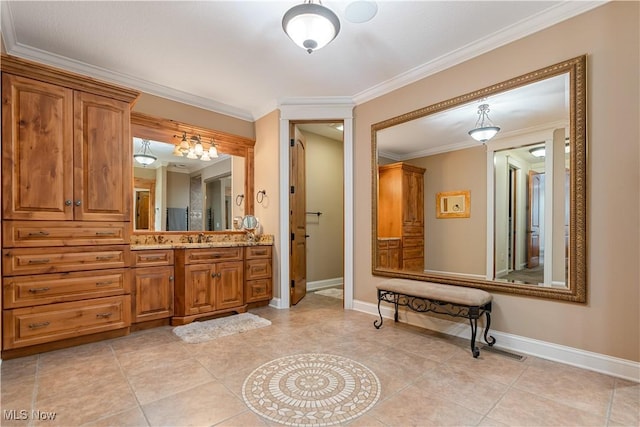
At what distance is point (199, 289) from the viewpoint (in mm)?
3209

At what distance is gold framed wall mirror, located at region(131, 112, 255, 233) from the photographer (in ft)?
11.4

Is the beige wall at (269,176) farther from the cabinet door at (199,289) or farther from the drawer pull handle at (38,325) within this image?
the drawer pull handle at (38,325)

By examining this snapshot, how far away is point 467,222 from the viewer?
296cm

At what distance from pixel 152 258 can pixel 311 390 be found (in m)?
2.07

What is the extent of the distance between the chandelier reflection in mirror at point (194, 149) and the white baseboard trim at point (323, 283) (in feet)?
8.28

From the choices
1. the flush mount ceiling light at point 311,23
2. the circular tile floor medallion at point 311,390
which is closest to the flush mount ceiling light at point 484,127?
the flush mount ceiling light at point 311,23

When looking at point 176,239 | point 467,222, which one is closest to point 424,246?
point 467,222

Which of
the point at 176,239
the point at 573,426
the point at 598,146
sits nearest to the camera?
the point at 573,426

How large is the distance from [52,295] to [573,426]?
3.52m

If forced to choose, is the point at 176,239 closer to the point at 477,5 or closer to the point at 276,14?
the point at 276,14

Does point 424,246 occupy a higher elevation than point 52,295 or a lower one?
higher

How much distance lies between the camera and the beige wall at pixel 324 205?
5109mm

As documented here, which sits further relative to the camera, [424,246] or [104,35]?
[424,246]

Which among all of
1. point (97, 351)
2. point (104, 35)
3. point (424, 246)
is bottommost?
point (97, 351)
